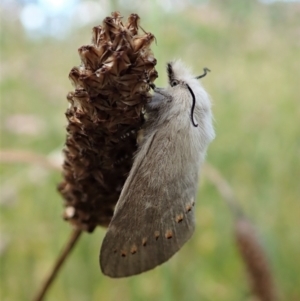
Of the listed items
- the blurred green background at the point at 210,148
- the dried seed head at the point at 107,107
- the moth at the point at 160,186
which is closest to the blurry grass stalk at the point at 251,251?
the blurred green background at the point at 210,148

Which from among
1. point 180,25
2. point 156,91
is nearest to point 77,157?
point 156,91

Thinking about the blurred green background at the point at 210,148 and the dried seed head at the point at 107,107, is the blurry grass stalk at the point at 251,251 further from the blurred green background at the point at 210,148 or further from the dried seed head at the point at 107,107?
the dried seed head at the point at 107,107

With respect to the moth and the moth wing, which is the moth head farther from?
the moth wing

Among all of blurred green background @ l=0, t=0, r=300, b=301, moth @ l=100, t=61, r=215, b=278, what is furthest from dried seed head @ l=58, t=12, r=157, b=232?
blurred green background @ l=0, t=0, r=300, b=301

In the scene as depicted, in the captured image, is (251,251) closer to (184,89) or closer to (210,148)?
(184,89)

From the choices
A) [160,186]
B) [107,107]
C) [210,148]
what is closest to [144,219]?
[160,186]

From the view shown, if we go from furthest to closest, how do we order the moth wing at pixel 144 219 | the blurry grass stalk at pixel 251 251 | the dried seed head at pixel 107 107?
the blurry grass stalk at pixel 251 251 < the moth wing at pixel 144 219 < the dried seed head at pixel 107 107
